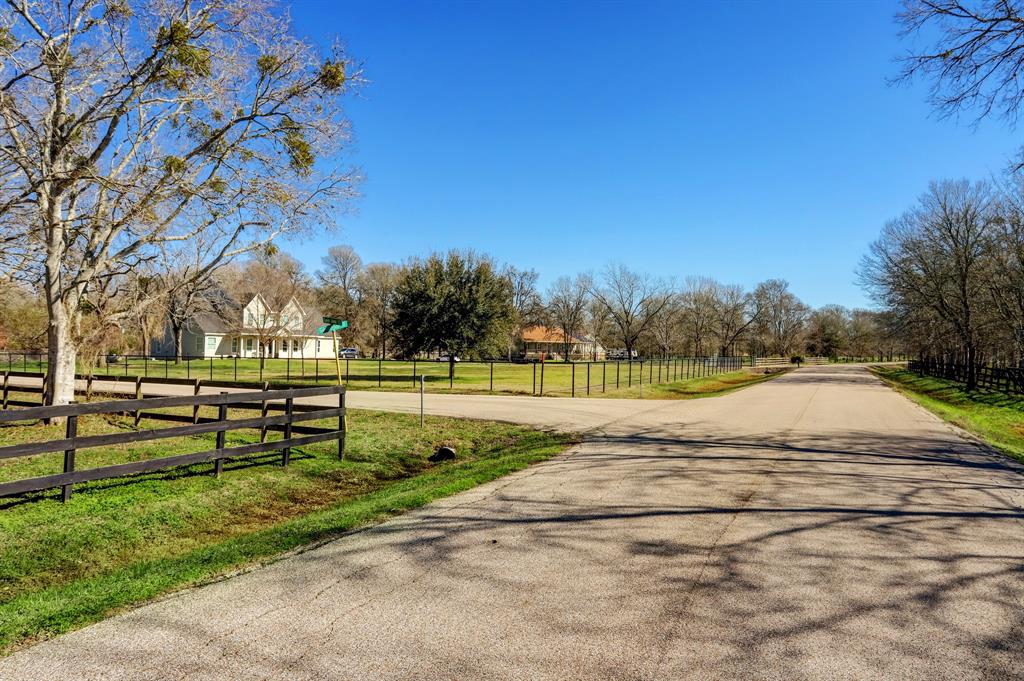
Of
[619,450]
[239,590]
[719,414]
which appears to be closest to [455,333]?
[719,414]

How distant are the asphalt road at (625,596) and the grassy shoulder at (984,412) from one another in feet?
24.0

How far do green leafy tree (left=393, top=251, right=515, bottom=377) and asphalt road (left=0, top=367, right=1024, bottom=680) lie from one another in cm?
2784

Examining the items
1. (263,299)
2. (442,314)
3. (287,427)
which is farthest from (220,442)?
(263,299)

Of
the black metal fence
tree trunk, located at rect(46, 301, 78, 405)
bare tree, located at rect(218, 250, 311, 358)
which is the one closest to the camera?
tree trunk, located at rect(46, 301, 78, 405)

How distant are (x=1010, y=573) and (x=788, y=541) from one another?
1.57 m

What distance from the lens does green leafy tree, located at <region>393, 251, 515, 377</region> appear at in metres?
35.3

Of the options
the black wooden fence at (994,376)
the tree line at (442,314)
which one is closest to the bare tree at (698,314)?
the tree line at (442,314)

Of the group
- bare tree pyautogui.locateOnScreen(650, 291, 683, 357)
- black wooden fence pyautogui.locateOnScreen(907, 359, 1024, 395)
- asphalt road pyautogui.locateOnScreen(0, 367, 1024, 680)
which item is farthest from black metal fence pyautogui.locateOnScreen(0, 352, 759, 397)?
bare tree pyautogui.locateOnScreen(650, 291, 683, 357)

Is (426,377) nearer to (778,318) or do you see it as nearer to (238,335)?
(238,335)

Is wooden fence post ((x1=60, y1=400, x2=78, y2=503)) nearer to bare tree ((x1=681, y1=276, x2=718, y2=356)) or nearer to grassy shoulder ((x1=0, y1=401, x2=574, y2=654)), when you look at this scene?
grassy shoulder ((x1=0, y1=401, x2=574, y2=654))

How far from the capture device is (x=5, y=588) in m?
5.17

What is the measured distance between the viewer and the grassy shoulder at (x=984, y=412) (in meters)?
13.9

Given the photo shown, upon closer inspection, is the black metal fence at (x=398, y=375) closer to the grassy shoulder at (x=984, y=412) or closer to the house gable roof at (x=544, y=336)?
the grassy shoulder at (x=984, y=412)

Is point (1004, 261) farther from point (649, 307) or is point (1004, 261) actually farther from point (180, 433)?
point (649, 307)
